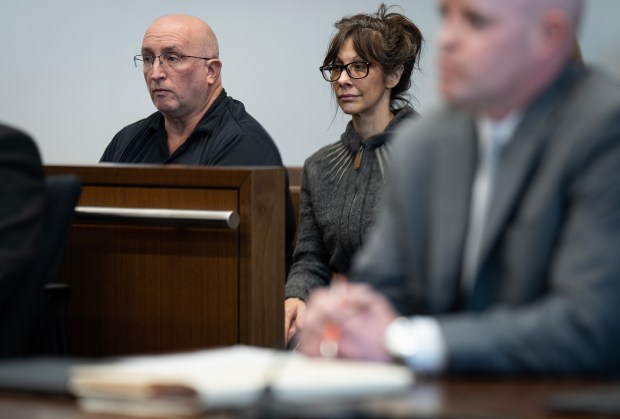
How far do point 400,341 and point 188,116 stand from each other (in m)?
2.77

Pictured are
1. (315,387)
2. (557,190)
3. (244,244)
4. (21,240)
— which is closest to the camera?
(315,387)

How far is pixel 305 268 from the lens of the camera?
11.1 feet

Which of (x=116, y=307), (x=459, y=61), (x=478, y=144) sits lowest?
(x=116, y=307)

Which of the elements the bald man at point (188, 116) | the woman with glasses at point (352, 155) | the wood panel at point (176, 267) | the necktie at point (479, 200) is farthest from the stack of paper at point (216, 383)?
the bald man at point (188, 116)

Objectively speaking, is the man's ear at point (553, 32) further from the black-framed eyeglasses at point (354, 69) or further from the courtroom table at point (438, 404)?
the black-framed eyeglasses at point (354, 69)

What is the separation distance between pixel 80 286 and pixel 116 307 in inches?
4.4

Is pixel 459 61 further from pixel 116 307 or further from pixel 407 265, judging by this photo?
pixel 116 307

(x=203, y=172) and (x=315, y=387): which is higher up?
(x=203, y=172)

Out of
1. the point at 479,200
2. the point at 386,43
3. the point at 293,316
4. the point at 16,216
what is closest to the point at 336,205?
the point at 293,316

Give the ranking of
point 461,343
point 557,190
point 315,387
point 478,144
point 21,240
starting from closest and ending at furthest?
point 315,387, point 461,343, point 557,190, point 478,144, point 21,240

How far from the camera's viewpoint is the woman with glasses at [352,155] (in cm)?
339

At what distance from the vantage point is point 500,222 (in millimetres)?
1496

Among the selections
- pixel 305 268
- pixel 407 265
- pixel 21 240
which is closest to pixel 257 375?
pixel 407 265

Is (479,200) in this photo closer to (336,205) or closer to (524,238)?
(524,238)
